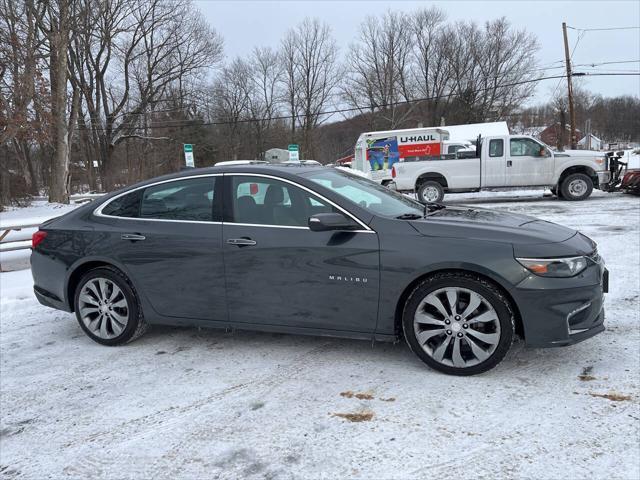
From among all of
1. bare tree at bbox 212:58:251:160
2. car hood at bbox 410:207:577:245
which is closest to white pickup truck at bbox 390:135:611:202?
car hood at bbox 410:207:577:245

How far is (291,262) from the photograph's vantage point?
12.2 feet

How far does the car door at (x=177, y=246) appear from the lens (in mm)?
3988

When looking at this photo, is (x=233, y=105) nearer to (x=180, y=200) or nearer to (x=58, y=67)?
(x=58, y=67)

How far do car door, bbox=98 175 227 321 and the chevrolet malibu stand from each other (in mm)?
10

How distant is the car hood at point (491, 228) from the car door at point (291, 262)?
0.46 m

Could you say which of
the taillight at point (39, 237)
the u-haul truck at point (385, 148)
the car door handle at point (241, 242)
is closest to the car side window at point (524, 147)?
the u-haul truck at point (385, 148)

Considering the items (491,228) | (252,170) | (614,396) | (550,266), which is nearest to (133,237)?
(252,170)

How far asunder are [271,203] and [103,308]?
1.85 meters

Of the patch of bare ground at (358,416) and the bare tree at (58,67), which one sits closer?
the patch of bare ground at (358,416)

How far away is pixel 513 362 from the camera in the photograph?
143 inches

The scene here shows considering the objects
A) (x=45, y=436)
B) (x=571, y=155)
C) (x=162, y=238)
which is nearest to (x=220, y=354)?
(x=162, y=238)

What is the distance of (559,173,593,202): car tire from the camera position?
1491 cm

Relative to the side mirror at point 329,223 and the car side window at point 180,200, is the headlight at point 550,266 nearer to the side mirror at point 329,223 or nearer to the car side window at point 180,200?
the side mirror at point 329,223

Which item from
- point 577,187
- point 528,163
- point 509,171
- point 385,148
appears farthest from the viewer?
point 385,148
